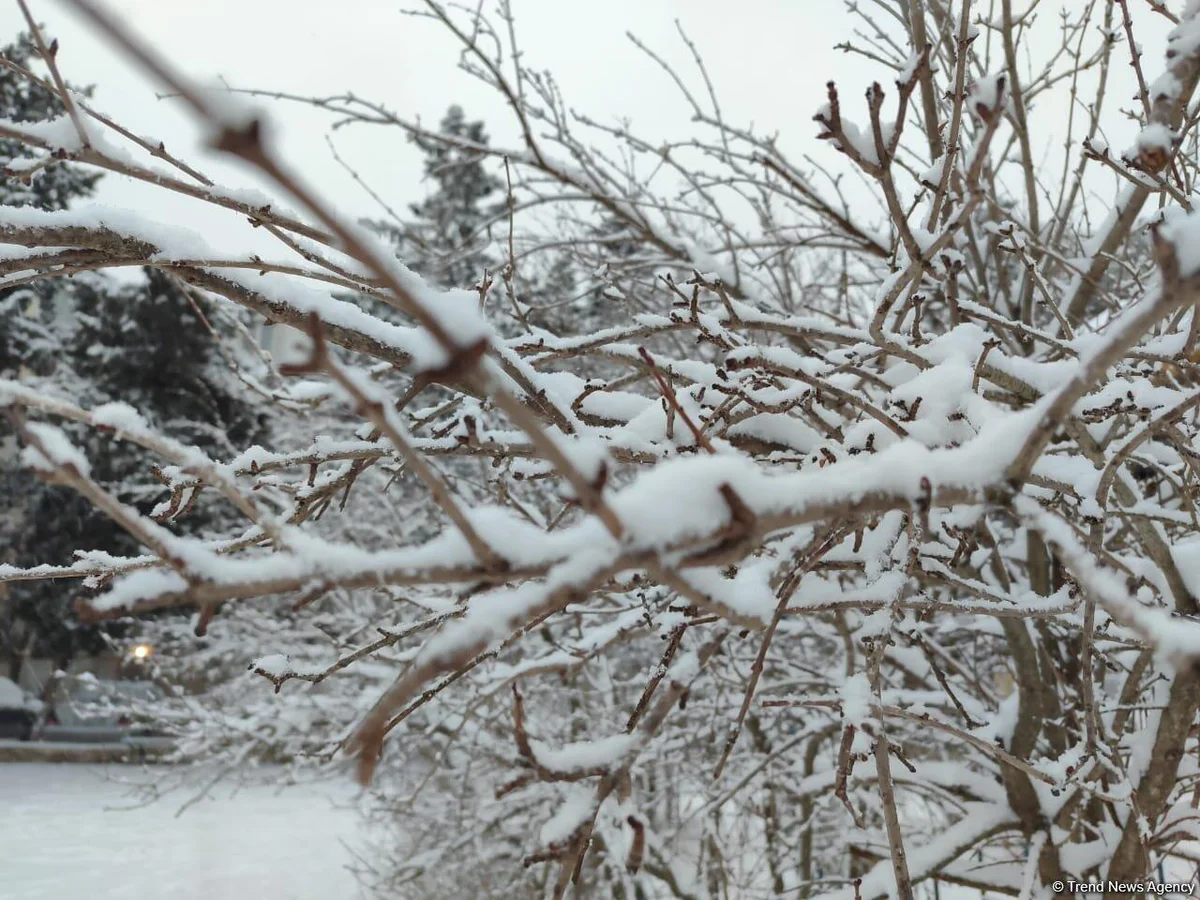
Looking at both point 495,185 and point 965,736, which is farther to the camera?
point 495,185

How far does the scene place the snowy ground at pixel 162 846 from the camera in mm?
9039

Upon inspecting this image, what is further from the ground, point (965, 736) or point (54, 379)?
point (54, 379)

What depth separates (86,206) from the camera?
1.50 m

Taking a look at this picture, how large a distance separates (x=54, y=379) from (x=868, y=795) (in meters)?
14.9

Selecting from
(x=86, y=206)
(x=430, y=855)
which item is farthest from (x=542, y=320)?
(x=86, y=206)

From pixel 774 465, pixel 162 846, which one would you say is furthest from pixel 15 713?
pixel 774 465

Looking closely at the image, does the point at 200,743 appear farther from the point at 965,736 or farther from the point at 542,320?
the point at 965,736

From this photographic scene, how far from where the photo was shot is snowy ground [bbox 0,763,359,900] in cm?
904

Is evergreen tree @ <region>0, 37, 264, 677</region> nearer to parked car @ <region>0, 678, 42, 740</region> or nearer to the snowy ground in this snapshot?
parked car @ <region>0, 678, 42, 740</region>

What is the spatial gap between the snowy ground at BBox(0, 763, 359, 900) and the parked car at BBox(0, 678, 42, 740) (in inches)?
109

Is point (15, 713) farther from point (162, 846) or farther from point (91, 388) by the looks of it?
point (162, 846)

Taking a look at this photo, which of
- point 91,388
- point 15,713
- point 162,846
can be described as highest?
point 91,388

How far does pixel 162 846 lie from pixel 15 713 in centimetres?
884

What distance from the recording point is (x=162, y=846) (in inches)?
422
